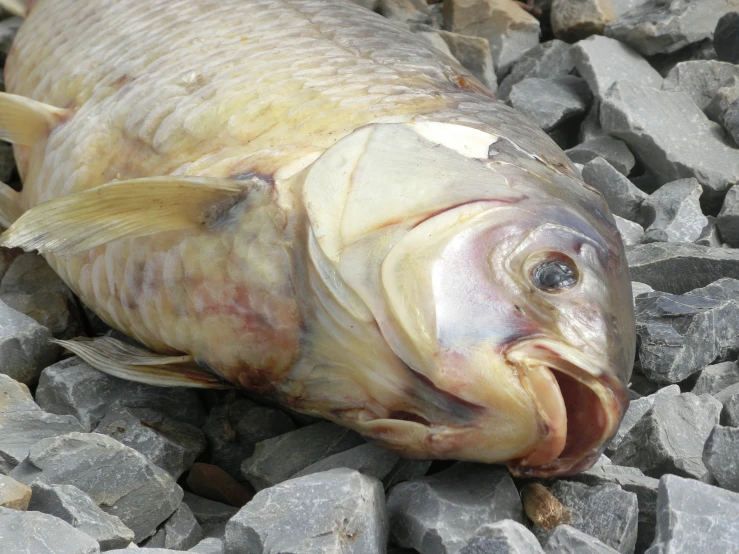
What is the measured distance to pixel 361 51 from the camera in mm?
3486

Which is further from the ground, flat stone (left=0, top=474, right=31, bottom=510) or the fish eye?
the fish eye

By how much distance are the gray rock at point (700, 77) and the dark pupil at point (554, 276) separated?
307 cm

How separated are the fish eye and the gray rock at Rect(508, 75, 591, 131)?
102 inches

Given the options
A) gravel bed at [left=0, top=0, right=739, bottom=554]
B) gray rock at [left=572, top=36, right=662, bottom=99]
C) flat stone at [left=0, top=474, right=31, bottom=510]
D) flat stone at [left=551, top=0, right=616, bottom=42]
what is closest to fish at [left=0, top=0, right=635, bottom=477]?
gravel bed at [left=0, top=0, right=739, bottom=554]

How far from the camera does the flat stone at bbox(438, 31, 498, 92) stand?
5.37 m

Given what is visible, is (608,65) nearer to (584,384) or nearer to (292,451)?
(292,451)

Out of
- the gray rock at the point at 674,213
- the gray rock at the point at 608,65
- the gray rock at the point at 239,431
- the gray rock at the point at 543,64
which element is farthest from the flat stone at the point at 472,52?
the gray rock at the point at 239,431

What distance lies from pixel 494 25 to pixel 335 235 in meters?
3.51

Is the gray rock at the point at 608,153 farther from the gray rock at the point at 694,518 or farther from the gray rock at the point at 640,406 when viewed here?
the gray rock at the point at 694,518

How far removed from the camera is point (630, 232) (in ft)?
13.7

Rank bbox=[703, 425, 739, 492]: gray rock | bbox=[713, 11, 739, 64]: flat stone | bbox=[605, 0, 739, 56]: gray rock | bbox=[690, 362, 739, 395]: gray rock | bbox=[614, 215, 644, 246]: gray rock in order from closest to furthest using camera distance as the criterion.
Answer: bbox=[703, 425, 739, 492]: gray rock < bbox=[690, 362, 739, 395]: gray rock < bbox=[614, 215, 644, 246]: gray rock < bbox=[713, 11, 739, 64]: flat stone < bbox=[605, 0, 739, 56]: gray rock

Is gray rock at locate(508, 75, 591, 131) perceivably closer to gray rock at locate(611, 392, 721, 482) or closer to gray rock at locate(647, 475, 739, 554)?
gray rock at locate(611, 392, 721, 482)

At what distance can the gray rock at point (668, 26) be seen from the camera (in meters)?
5.50

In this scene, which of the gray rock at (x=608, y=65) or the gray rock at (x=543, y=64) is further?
the gray rock at (x=543, y=64)
